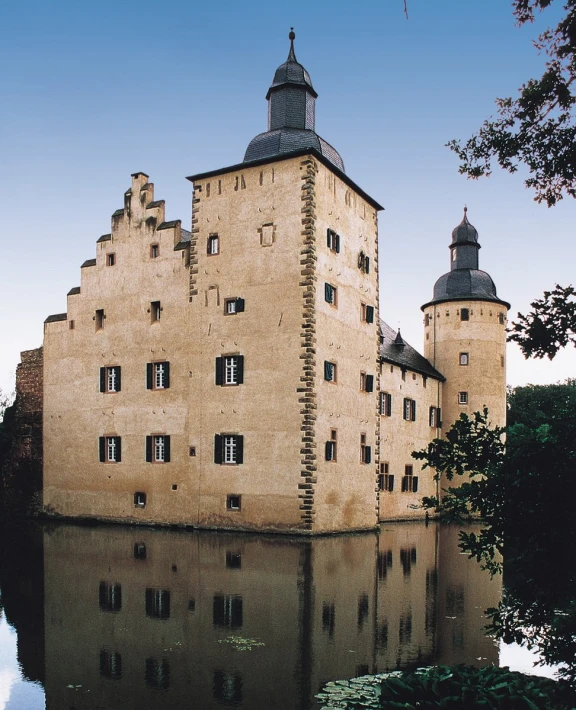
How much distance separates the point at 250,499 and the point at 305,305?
23.6ft

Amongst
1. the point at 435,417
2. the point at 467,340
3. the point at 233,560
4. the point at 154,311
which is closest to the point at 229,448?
the point at 154,311

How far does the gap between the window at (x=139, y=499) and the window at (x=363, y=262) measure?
1270cm

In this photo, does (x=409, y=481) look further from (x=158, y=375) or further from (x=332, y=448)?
(x=158, y=375)

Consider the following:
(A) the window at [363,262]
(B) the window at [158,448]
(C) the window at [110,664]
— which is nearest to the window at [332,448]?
(B) the window at [158,448]

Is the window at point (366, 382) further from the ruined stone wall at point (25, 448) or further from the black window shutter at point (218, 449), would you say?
the ruined stone wall at point (25, 448)

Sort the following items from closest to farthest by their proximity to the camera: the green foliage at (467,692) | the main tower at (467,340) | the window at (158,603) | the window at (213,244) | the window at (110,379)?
the green foliage at (467,692), the window at (158,603), the window at (213,244), the window at (110,379), the main tower at (467,340)

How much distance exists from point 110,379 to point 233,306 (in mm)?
7411

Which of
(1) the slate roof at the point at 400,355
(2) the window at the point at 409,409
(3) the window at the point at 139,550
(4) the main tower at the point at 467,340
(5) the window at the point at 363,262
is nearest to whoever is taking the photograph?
(3) the window at the point at 139,550

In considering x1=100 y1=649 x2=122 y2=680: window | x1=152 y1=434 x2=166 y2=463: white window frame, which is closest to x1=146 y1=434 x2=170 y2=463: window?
x1=152 y1=434 x2=166 y2=463: white window frame

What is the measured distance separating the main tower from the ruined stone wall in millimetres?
22928

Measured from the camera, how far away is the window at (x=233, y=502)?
29128mm

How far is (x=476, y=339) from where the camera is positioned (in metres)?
47.6

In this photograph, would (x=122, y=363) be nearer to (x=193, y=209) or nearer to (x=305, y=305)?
(x=193, y=209)

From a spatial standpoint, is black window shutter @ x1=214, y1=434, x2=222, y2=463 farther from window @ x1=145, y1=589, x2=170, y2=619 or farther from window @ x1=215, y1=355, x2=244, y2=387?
window @ x1=145, y1=589, x2=170, y2=619
